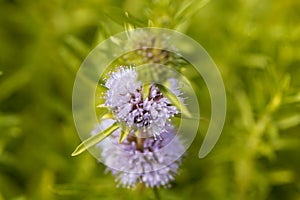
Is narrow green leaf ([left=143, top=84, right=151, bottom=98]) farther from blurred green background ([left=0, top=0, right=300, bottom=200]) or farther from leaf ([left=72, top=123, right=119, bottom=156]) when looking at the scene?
blurred green background ([left=0, top=0, right=300, bottom=200])

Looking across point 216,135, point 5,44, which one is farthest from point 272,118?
point 5,44

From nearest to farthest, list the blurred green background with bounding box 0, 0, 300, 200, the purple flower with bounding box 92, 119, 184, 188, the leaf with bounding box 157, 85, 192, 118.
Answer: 1. the leaf with bounding box 157, 85, 192, 118
2. the purple flower with bounding box 92, 119, 184, 188
3. the blurred green background with bounding box 0, 0, 300, 200

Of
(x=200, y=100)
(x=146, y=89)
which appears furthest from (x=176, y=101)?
(x=200, y=100)

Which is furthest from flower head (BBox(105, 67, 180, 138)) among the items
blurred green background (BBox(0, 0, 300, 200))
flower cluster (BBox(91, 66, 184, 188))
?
blurred green background (BBox(0, 0, 300, 200))

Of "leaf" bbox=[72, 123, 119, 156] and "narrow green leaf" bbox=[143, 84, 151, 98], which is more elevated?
"narrow green leaf" bbox=[143, 84, 151, 98]

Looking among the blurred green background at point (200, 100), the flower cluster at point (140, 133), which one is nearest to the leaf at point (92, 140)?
the flower cluster at point (140, 133)

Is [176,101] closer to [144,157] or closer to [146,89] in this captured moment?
[146,89]

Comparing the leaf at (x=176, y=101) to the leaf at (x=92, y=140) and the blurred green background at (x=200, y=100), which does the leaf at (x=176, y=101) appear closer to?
the leaf at (x=92, y=140)
